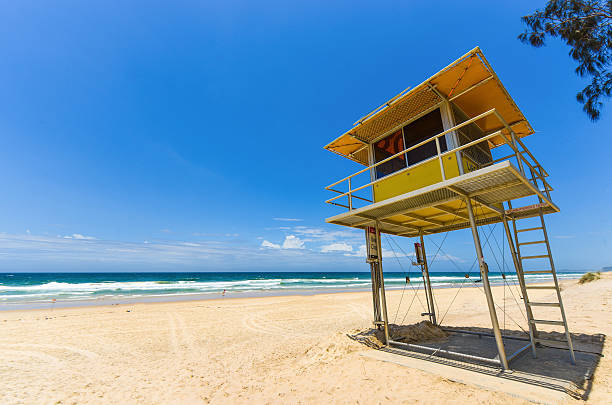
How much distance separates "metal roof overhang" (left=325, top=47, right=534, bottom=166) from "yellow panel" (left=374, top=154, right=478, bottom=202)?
1.84 metres

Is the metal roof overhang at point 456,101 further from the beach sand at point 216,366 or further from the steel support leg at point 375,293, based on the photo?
the beach sand at point 216,366

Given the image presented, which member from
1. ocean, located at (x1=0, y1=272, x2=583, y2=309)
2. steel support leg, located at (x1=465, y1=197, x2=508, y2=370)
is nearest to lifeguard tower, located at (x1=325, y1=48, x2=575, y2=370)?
steel support leg, located at (x1=465, y1=197, x2=508, y2=370)

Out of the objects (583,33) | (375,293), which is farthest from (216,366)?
(583,33)

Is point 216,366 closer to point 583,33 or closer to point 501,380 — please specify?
point 501,380

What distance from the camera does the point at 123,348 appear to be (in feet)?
31.1

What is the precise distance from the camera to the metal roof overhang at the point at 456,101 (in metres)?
5.93

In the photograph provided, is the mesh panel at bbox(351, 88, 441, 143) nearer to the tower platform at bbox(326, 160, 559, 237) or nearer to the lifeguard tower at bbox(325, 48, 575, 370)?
the lifeguard tower at bbox(325, 48, 575, 370)

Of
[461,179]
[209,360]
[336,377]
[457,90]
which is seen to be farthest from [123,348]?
[457,90]

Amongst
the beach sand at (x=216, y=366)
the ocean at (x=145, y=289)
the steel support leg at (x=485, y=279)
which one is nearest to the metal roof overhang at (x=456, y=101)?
the steel support leg at (x=485, y=279)

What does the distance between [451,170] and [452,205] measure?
1.76 meters

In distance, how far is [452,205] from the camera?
23.8ft

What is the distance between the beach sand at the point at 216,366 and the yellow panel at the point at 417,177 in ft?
14.2

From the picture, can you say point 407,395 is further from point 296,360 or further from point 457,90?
point 457,90

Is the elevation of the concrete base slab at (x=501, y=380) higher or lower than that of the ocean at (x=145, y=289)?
higher
